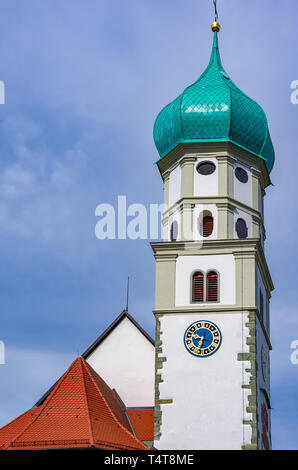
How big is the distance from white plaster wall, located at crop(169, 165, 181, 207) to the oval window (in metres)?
2.03

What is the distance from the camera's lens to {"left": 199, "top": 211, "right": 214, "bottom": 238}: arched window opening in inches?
1204

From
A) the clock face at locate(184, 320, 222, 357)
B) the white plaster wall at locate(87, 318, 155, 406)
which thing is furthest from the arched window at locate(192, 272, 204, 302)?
the white plaster wall at locate(87, 318, 155, 406)

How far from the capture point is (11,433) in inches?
1087

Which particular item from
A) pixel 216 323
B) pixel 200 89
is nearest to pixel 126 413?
pixel 216 323

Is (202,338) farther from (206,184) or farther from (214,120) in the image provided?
(214,120)

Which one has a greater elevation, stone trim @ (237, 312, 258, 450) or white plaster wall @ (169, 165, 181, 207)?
white plaster wall @ (169, 165, 181, 207)

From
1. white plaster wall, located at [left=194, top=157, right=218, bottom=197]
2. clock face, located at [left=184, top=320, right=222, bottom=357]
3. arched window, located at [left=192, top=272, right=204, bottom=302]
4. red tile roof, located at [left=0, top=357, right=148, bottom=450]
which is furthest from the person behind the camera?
white plaster wall, located at [left=194, top=157, right=218, bottom=197]

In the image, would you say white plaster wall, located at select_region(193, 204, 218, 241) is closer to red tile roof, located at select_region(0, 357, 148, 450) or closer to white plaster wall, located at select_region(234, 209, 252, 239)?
white plaster wall, located at select_region(234, 209, 252, 239)

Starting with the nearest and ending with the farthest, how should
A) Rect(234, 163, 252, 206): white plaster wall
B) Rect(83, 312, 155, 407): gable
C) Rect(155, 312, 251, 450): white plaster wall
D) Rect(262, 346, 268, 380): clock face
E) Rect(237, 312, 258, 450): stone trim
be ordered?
Rect(237, 312, 258, 450): stone trim
Rect(155, 312, 251, 450): white plaster wall
Rect(262, 346, 268, 380): clock face
Rect(83, 312, 155, 407): gable
Rect(234, 163, 252, 206): white plaster wall

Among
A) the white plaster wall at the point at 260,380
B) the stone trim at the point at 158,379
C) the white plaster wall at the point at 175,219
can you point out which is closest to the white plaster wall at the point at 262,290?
the white plaster wall at the point at 260,380

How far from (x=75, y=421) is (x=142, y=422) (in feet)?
10.0

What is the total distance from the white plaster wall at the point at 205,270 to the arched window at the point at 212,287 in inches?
5.0

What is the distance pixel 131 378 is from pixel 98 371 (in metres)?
1.10

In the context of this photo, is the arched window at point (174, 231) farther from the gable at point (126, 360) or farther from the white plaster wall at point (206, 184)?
the gable at point (126, 360)
